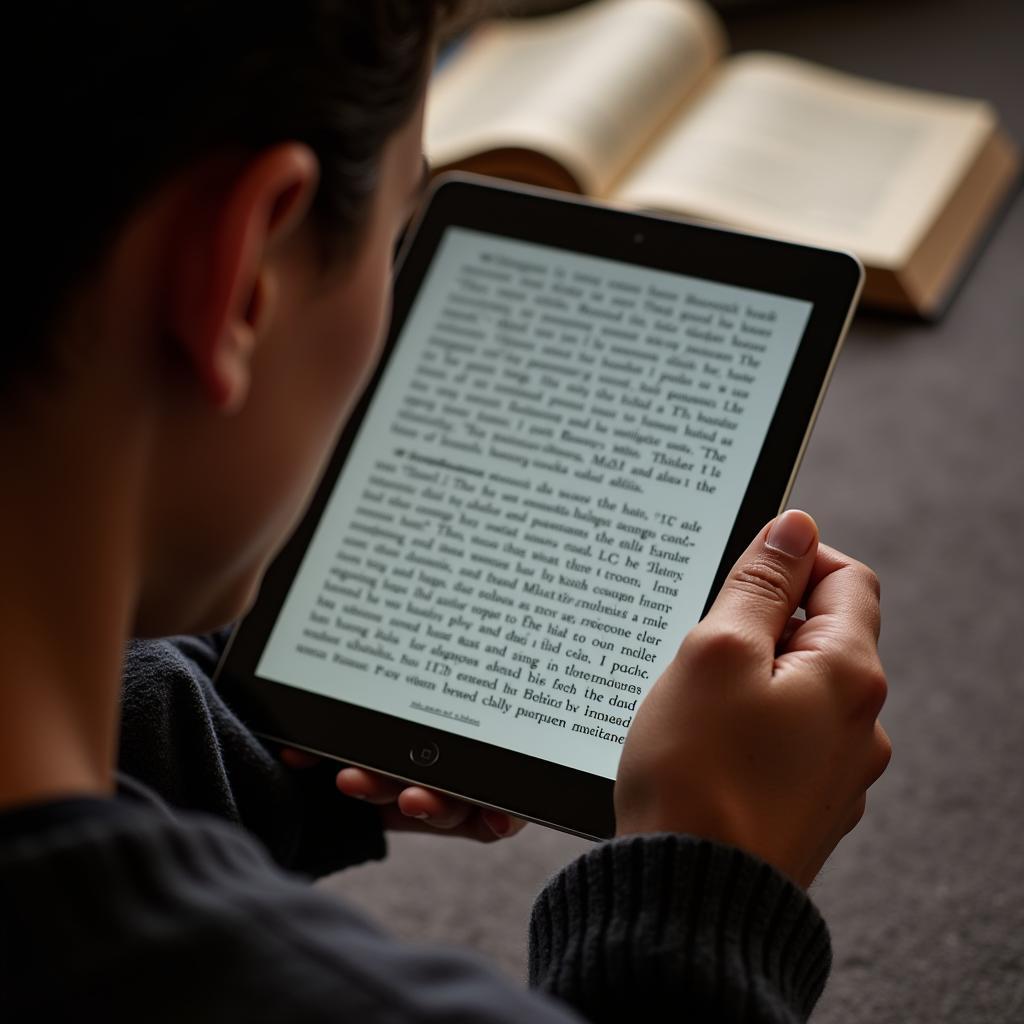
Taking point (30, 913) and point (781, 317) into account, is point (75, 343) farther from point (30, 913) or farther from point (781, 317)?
point (781, 317)

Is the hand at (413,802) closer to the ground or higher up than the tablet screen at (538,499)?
closer to the ground

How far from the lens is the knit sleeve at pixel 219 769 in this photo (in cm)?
49

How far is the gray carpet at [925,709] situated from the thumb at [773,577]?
298mm

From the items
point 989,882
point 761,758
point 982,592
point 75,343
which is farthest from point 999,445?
point 75,343

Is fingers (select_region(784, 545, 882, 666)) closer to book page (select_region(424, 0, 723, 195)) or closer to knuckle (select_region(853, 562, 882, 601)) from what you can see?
knuckle (select_region(853, 562, 882, 601))

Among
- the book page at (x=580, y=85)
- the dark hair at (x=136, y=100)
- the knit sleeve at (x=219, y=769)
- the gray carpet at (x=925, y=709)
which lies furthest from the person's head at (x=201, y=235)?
the book page at (x=580, y=85)

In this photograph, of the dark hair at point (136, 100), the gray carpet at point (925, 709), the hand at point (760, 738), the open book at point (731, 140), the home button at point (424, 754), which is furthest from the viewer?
the open book at point (731, 140)

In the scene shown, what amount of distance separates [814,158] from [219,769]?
78 cm

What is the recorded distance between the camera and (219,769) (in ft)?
1.64

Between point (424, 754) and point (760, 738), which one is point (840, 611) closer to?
point (760, 738)

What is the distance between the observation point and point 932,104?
3.70ft

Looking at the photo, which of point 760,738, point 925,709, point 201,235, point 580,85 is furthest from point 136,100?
point 580,85

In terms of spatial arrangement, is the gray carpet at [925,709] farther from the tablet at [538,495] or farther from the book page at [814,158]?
the tablet at [538,495]

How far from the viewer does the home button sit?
0.52 meters
